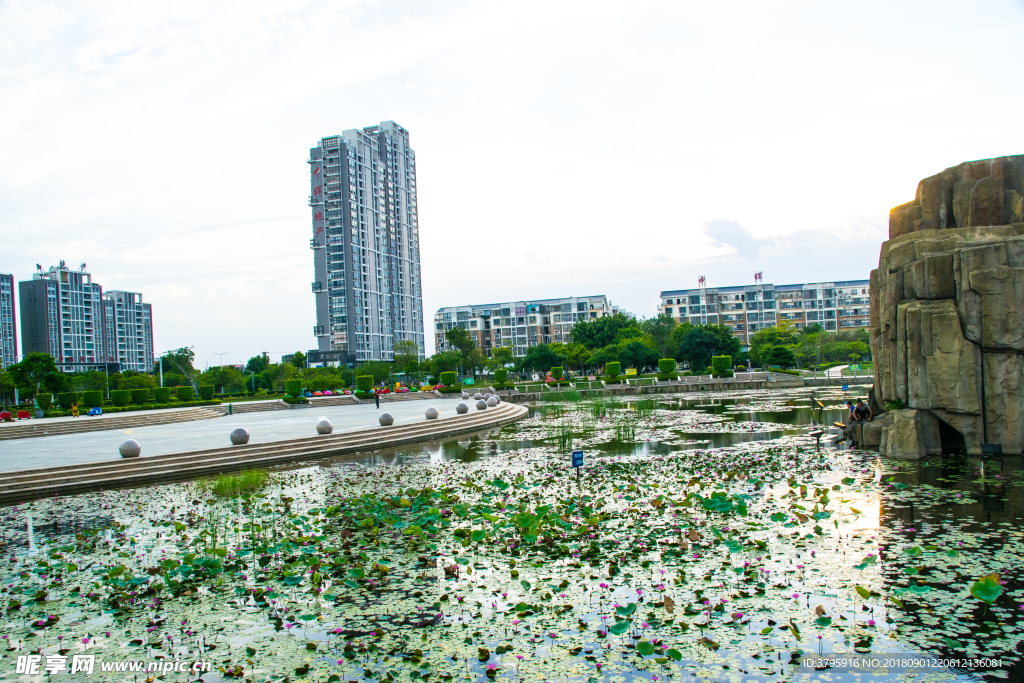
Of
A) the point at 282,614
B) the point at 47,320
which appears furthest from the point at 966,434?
the point at 47,320

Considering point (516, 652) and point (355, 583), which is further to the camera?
point (355, 583)

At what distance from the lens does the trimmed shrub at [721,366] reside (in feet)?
165

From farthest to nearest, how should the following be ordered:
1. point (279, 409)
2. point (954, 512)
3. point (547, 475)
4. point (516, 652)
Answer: point (279, 409), point (547, 475), point (954, 512), point (516, 652)

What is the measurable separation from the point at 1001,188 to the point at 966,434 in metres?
5.19

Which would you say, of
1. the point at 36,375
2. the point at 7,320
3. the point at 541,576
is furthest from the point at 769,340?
the point at 7,320

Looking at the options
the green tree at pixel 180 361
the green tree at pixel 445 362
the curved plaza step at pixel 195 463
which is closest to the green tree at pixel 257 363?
the green tree at pixel 180 361

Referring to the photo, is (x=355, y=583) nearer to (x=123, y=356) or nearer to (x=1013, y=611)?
(x=1013, y=611)

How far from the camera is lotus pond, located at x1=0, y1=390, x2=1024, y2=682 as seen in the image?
4.68m

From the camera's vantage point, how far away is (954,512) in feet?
25.9

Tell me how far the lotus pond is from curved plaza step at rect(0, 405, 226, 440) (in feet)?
55.3

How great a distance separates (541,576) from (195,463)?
10976mm

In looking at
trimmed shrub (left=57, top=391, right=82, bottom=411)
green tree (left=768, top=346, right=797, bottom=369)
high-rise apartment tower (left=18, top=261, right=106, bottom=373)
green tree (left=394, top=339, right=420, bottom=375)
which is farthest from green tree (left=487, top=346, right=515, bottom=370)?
high-rise apartment tower (left=18, top=261, right=106, bottom=373)

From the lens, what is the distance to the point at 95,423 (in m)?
27.9

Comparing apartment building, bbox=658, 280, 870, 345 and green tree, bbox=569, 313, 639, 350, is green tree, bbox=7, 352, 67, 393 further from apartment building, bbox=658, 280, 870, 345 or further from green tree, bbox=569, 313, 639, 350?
apartment building, bbox=658, 280, 870, 345
